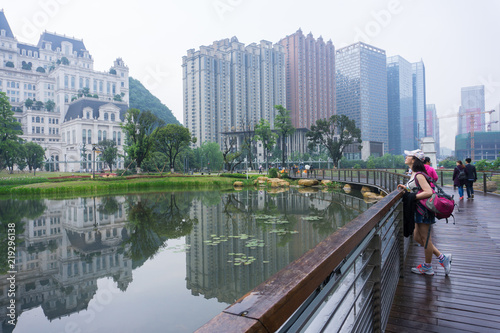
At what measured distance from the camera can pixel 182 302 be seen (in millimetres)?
5863

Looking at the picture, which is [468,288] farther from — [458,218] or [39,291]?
[39,291]

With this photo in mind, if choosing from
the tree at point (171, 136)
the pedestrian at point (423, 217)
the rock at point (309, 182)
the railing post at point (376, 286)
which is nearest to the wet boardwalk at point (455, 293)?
the pedestrian at point (423, 217)

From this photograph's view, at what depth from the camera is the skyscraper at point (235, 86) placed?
94750 millimetres

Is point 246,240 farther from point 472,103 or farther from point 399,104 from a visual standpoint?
point 472,103

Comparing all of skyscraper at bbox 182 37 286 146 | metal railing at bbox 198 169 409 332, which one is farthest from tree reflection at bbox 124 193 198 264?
skyscraper at bbox 182 37 286 146

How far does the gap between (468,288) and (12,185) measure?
115ft

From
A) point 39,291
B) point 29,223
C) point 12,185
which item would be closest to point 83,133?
point 12,185

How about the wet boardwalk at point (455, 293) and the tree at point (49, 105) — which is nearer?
the wet boardwalk at point (455, 293)

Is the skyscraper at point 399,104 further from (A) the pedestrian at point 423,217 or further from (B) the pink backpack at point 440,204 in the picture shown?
(B) the pink backpack at point 440,204

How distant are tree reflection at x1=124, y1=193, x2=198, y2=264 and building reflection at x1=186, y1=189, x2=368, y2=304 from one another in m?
0.63

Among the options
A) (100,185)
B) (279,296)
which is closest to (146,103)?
(100,185)

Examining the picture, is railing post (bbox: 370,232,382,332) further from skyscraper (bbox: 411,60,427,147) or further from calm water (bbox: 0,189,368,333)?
skyscraper (bbox: 411,60,427,147)

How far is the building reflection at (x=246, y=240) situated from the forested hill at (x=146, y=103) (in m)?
102

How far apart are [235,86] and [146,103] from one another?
40055 millimetres
